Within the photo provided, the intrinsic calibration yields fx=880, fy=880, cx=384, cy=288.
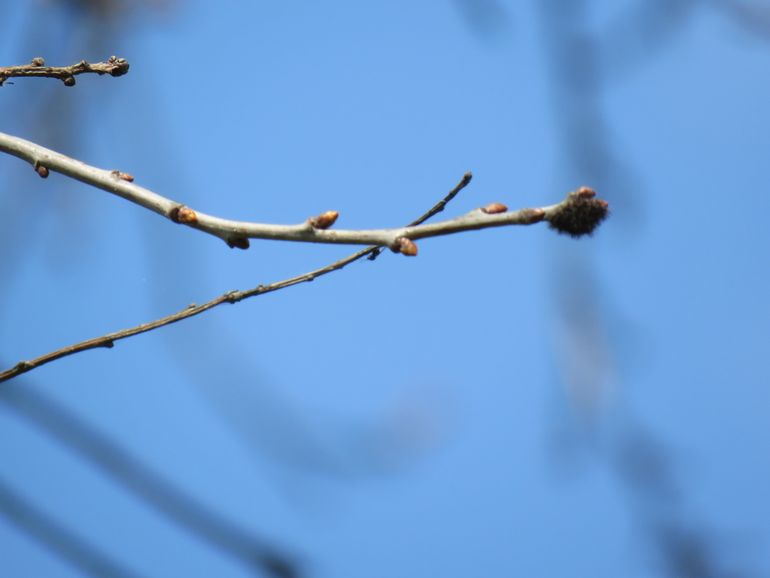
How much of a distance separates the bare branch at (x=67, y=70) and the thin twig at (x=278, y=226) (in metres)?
0.38

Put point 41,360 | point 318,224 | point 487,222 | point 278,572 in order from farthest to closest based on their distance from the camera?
point 41,360 → point 318,224 → point 487,222 → point 278,572

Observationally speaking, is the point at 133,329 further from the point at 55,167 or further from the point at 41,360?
the point at 55,167

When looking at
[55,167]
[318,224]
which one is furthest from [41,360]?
[318,224]

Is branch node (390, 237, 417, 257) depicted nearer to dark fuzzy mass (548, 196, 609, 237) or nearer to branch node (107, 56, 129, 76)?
dark fuzzy mass (548, 196, 609, 237)

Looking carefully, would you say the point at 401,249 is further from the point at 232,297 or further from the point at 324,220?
the point at 232,297

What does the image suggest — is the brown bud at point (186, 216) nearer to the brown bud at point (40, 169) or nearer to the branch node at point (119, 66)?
the brown bud at point (40, 169)

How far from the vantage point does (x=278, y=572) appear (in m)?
1.54

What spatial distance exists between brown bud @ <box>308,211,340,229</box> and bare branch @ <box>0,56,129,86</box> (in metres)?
0.89

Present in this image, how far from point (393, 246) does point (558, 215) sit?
0.32m

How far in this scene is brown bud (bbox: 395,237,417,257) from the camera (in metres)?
1.69

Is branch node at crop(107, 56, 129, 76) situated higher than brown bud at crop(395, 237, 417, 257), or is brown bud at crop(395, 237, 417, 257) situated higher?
branch node at crop(107, 56, 129, 76)

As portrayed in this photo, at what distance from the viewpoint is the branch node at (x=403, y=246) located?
1687 mm

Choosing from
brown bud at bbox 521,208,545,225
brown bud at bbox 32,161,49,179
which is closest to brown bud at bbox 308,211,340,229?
brown bud at bbox 521,208,545,225

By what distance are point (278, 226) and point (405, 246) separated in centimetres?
27
